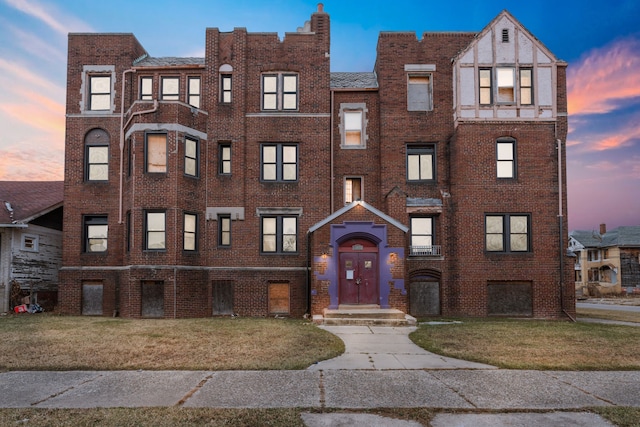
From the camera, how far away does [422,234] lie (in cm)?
2177

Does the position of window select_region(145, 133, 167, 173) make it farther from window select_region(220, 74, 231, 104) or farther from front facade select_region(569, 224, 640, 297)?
front facade select_region(569, 224, 640, 297)

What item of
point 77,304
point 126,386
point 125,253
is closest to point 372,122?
point 125,253

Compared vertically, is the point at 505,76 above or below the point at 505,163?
above

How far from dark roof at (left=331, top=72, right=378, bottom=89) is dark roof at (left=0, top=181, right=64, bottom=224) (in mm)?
14713

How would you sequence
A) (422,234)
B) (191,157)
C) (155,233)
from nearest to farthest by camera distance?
(155,233) → (191,157) → (422,234)

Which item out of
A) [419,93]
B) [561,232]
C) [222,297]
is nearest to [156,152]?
[222,297]

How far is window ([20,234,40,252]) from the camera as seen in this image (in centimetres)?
2214

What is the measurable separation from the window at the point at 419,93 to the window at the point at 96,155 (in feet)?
46.3

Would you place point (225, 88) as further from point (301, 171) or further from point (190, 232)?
point (190, 232)

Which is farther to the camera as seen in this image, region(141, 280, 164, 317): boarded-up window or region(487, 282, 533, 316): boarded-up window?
region(487, 282, 533, 316): boarded-up window

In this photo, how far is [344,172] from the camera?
888 inches

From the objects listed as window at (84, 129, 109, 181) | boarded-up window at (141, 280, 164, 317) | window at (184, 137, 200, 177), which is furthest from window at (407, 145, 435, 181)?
window at (84, 129, 109, 181)

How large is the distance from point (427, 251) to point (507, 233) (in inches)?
138

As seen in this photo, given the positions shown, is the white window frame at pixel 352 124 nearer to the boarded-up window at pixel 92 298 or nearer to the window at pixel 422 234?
the window at pixel 422 234
